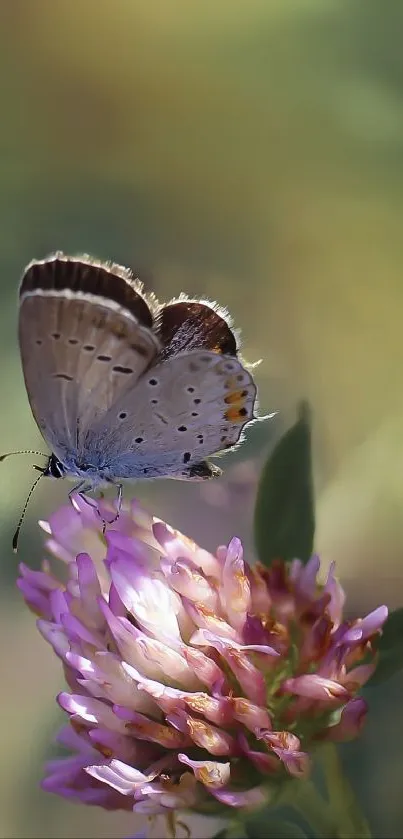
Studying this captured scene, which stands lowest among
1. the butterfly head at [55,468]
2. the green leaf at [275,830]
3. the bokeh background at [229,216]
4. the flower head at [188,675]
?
the green leaf at [275,830]

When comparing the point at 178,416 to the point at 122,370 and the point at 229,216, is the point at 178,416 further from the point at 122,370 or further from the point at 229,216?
the point at 229,216

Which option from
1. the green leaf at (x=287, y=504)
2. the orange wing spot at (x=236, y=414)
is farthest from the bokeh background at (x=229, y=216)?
the orange wing spot at (x=236, y=414)

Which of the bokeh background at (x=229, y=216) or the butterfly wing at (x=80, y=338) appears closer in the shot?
the butterfly wing at (x=80, y=338)

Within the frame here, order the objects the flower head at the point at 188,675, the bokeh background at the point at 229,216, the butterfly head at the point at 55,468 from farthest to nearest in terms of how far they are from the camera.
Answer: the bokeh background at the point at 229,216
the butterfly head at the point at 55,468
the flower head at the point at 188,675

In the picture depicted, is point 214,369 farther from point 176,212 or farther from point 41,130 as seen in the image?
point 41,130

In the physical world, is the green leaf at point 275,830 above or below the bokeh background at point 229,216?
below

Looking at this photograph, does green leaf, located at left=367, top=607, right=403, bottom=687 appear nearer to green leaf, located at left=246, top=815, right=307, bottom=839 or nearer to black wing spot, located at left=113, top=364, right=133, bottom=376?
green leaf, located at left=246, top=815, right=307, bottom=839

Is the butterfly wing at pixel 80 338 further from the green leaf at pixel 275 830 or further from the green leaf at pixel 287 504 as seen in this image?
the green leaf at pixel 275 830
